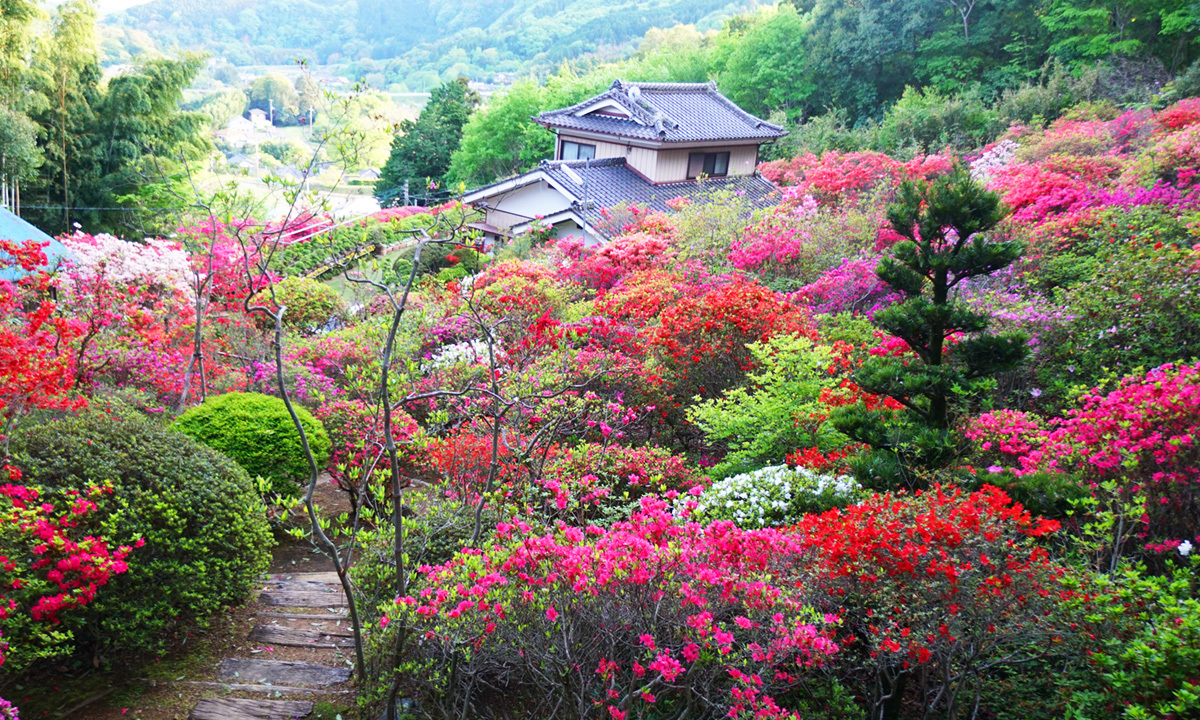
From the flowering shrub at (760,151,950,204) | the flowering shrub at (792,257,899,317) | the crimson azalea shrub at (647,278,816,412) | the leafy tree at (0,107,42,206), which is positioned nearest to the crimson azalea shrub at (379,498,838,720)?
the crimson azalea shrub at (647,278,816,412)

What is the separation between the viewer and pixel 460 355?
35.9 ft

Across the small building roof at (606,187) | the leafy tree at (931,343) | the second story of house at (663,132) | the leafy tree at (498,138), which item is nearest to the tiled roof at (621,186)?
the small building roof at (606,187)

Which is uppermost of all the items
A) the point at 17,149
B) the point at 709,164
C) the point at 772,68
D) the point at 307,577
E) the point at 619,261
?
the point at 772,68

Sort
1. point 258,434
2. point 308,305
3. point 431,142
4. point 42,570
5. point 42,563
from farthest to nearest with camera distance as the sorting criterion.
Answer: point 431,142
point 308,305
point 258,434
point 42,570
point 42,563

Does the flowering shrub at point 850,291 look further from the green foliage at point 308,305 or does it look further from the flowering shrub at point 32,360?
the green foliage at point 308,305

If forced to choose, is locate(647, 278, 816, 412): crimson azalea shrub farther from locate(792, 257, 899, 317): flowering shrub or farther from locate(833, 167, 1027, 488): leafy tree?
locate(833, 167, 1027, 488): leafy tree

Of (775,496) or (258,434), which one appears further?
(258,434)

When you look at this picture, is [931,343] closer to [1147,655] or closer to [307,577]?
[1147,655]

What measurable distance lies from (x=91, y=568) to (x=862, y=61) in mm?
35242

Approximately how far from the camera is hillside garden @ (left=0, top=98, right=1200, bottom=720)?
3951 mm

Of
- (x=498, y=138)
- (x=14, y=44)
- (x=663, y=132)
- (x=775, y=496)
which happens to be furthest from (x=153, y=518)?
(x=498, y=138)

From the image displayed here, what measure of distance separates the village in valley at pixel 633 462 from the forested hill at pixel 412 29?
67860 mm

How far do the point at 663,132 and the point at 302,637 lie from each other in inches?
761

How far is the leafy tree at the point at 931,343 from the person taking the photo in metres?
5.61
